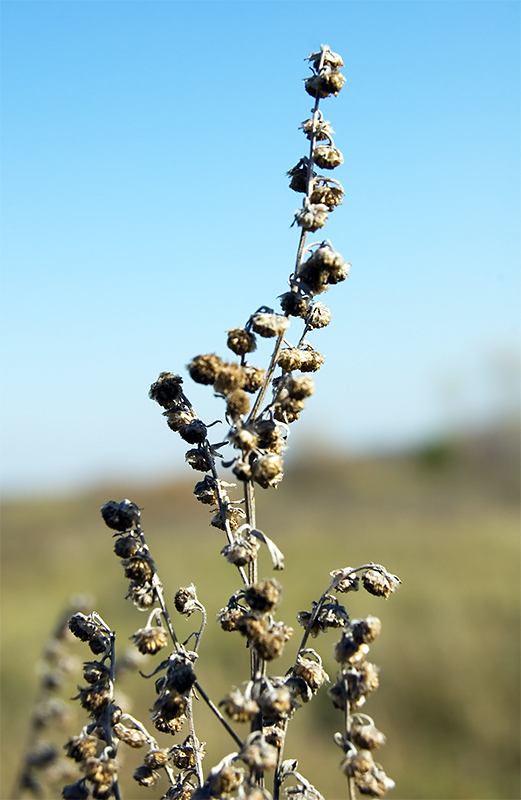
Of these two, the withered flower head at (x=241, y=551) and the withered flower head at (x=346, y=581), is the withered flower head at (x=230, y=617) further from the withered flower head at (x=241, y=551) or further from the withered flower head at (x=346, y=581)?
the withered flower head at (x=346, y=581)

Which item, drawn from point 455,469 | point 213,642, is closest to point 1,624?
point 213,642

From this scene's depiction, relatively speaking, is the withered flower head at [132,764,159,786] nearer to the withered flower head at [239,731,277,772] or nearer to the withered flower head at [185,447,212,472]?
the withered flower head at [239,731,277,772]

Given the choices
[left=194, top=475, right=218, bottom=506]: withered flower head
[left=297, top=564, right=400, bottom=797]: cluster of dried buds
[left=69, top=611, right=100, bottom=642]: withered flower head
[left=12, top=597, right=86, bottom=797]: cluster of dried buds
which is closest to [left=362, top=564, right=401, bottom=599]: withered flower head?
[left=297, top=564, right=400, bottom=797]: cluster of dried buds

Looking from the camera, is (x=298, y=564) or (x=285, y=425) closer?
(x=285, y=425)

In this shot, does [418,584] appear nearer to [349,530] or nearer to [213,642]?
[213,642]

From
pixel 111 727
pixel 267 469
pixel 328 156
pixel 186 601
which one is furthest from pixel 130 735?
pixel 328 156

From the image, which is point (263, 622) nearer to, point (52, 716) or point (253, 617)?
point (253, 617)
